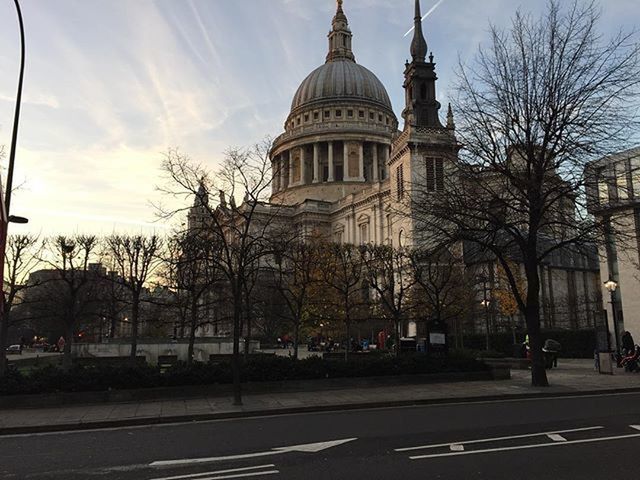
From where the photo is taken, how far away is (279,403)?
15.5 meters

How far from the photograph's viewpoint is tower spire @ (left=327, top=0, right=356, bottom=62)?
130375 millimetres

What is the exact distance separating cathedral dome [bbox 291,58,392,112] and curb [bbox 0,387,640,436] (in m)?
104

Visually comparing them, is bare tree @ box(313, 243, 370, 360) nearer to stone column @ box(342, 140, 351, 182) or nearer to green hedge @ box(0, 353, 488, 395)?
green hedge @ box(0, 353, 488, 395)

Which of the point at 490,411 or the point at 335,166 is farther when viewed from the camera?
the point at 335,166

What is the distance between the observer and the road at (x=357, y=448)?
7.86 meters

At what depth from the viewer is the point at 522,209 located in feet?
65.9

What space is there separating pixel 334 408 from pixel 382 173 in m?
100

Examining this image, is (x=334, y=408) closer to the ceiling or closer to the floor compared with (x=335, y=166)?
closer to the floor

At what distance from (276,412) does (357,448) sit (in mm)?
5402

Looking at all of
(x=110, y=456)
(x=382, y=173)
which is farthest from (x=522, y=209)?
(x=382, y=173)

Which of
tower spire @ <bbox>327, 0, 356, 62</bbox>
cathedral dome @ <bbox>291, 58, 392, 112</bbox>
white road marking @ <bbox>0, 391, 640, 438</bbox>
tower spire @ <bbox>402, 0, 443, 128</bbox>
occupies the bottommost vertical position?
white road marking @ <bbox>0, 391, 640, 438</bbox>

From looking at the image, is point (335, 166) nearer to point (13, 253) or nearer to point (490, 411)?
point (13, 253)

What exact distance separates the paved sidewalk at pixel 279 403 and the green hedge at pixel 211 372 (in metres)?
0.82

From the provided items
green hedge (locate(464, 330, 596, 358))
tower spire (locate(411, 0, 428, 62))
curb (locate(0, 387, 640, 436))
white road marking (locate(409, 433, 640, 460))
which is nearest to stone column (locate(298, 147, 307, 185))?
tower spire (locate(411, 0, 428, 62))
